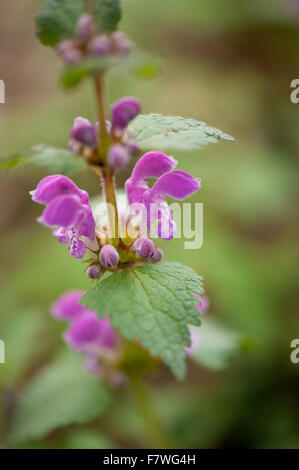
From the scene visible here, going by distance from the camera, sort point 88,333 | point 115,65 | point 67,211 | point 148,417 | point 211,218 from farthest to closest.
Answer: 1. point 211,218
2. point 148,417
3. point 88,333
4. point 67,211
5. point 115,65

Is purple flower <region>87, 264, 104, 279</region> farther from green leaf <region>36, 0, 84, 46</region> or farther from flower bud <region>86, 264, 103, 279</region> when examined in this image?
green leaf <region>36, 0, 84, 46</region>

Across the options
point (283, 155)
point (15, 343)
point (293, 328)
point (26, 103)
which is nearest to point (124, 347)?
point (15, 343)

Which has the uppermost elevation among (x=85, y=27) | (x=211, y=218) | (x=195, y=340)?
(x=211, y=218)

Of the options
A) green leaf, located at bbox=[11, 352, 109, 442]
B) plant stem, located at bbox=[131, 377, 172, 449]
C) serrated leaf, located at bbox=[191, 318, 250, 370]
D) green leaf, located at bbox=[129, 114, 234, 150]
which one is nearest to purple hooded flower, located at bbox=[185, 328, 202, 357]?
serrated leaf, located at bbox=[191, 318, 250, 370]

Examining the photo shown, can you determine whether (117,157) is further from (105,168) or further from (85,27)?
(85,27)

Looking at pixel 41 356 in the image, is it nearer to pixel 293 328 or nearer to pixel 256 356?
pixel 256 356

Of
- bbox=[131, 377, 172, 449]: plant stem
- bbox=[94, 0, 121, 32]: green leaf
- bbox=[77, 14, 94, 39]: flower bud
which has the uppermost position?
bbox=[94, 0, 121, 32]: green leaf

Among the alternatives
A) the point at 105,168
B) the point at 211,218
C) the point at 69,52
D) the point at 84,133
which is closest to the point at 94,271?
the point at 105,168
